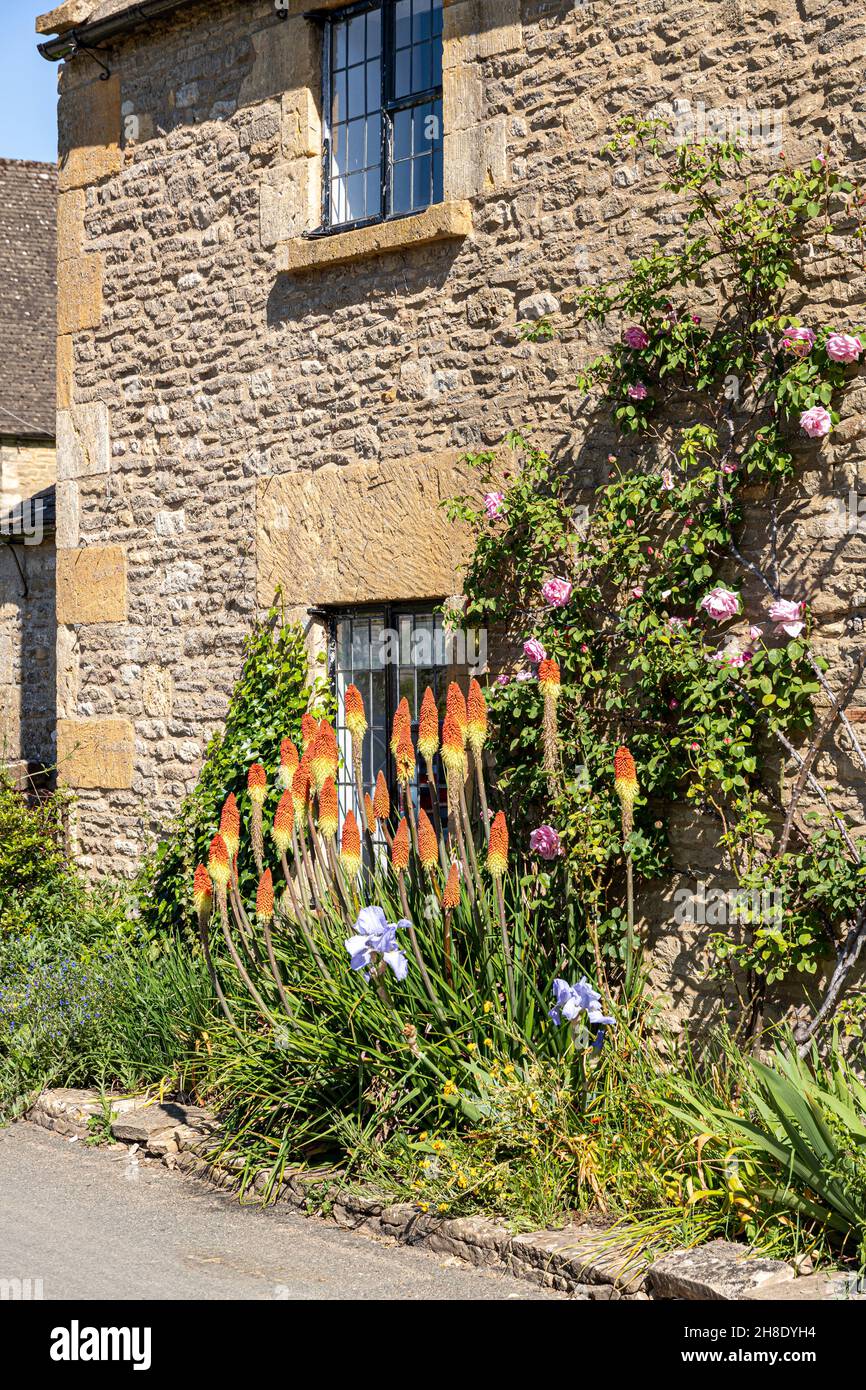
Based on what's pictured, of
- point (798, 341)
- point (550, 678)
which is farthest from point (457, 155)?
point (550, 678)

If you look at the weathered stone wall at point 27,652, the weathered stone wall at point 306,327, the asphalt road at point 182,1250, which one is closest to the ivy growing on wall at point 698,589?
the weathered stone wall at point 306,327

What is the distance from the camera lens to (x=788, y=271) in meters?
5.99

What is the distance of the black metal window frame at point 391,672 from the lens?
7453 millimetres

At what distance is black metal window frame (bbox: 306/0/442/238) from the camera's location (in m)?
7.76

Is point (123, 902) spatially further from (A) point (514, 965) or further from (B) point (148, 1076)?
(A) point (514, 965)

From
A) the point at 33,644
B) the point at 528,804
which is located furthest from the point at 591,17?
the point at 33,644

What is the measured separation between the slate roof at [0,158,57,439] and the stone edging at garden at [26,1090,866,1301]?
12036mm

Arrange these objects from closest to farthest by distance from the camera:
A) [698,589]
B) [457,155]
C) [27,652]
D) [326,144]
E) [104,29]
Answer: [698,589]
[457,155]
[326,144]
[104,29]
[27,652]

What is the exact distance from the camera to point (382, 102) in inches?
311

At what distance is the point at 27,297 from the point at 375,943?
1480cm

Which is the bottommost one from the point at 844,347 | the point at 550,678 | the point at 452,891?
the point at 452,891

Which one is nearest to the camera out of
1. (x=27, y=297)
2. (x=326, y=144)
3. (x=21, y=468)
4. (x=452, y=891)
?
(x=452, y=891)

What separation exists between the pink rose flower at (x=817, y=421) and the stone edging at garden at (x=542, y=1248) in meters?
2.95

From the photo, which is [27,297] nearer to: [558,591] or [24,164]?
[24,164]
